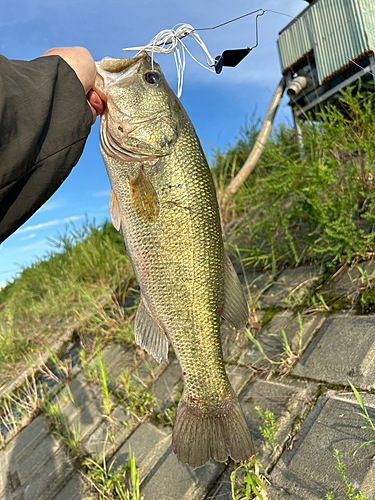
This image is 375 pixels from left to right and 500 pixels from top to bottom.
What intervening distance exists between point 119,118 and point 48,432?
3.17 m

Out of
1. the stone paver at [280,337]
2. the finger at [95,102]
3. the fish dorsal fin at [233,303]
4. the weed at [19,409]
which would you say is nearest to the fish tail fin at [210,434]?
the fish dorsal fin at [233,303]

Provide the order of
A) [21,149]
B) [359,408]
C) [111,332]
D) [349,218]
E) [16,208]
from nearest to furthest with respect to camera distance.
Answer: [21,149] < [16,208] < [359,408] < [349,218] < [111,332]

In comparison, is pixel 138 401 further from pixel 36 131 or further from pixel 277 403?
pixel 36 131

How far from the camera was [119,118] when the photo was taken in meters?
1.79

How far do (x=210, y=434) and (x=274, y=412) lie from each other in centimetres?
82

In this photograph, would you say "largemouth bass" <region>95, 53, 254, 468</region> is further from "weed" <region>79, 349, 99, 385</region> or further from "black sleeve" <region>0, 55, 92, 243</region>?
"weed" <region>79, 349, 99, 385</region>

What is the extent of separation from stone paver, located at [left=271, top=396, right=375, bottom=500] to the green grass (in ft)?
8.65

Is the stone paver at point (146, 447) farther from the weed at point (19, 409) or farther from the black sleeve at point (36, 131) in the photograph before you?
the black sleeve at point (36, 131)

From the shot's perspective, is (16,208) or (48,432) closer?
(16,208)

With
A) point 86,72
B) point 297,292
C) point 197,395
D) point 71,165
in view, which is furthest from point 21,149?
point 297,292

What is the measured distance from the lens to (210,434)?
1.67 m

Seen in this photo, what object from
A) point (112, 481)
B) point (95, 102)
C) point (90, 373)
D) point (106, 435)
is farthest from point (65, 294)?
point (95, 102)

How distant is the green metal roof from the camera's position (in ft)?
18.2

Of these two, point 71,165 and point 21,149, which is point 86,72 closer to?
point 71,165
